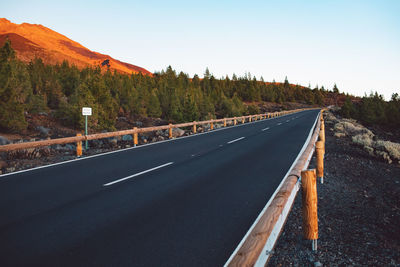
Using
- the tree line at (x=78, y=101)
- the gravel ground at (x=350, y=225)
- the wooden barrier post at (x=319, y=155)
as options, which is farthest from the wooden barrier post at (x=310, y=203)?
the tree line at (x=78, y=101)

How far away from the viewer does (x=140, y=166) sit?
783 cm

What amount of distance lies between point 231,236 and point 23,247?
2759 mm

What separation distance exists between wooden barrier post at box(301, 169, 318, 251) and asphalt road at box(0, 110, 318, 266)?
0.88 m

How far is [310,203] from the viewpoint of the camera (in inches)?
131

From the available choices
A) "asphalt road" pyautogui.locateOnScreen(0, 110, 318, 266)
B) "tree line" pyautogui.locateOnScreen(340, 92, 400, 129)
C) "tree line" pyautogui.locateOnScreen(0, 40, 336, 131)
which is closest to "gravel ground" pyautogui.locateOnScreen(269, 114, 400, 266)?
"asphalt road" pyautogui.locateOnScreen(0, 110, 318, 266)

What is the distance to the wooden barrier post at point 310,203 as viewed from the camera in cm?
329

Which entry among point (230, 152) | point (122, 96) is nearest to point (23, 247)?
point (230, 152)

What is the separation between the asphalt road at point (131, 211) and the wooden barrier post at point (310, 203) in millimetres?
884

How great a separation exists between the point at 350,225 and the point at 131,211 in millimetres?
4077

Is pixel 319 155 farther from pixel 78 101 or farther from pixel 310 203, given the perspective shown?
pixel 78 101

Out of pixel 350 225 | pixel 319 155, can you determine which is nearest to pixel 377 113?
pixel 319 155

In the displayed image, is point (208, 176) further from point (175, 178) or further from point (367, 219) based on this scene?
point (367, 219)

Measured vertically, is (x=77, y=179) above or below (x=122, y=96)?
below

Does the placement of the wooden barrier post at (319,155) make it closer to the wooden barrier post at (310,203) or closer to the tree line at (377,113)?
the wooden barrier post at (310,203)
